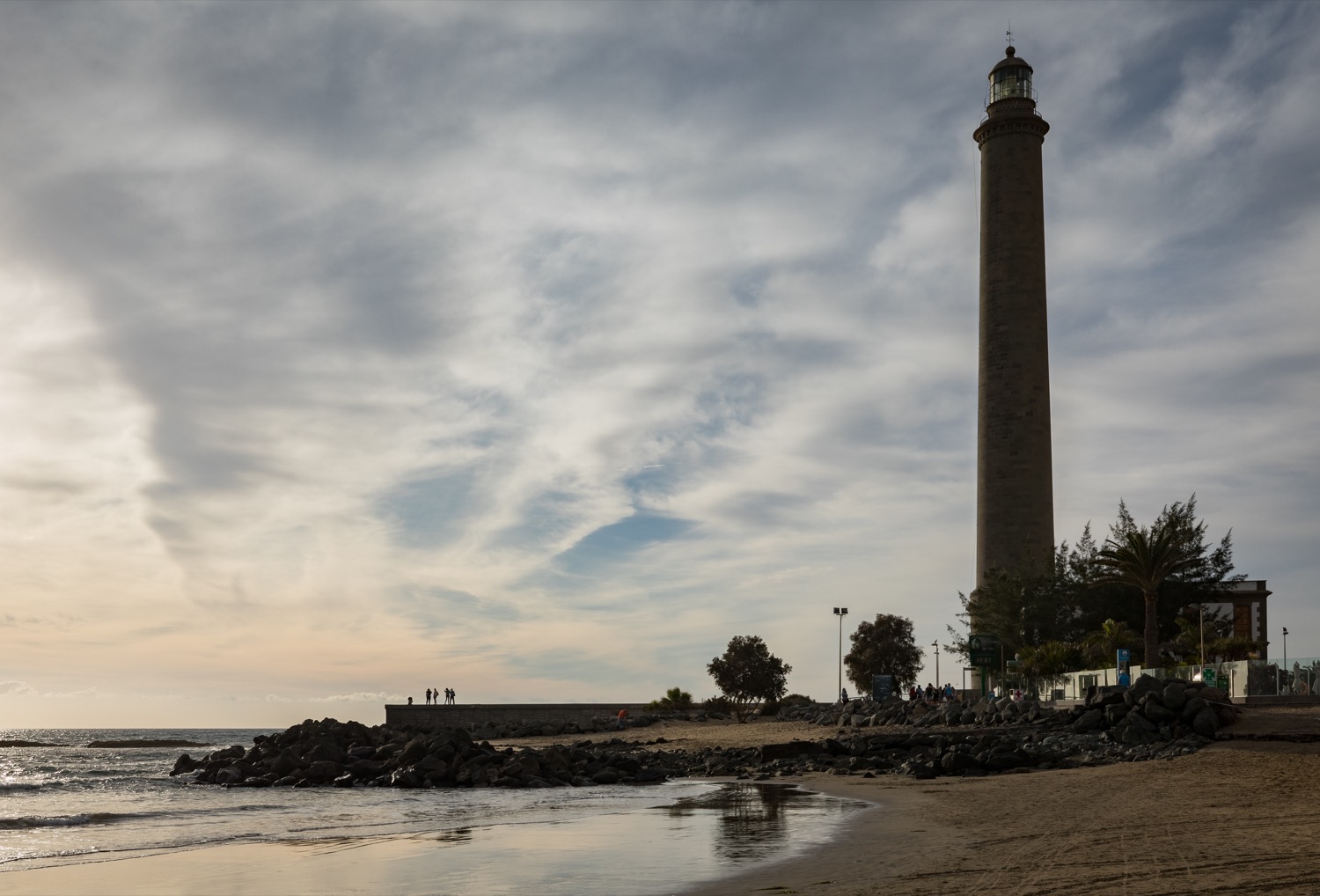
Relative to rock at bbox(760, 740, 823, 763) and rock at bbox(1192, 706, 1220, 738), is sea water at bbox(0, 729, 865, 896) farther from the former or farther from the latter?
rock at bbox(1192, 706, 1220, 738)

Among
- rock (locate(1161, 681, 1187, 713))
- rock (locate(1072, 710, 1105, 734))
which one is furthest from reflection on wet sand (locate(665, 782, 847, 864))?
rock (locate(1161, 681, 1187, 713))

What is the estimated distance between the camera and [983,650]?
171 feet

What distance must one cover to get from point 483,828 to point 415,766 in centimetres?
1455

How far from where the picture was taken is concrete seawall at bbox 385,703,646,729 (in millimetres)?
81188

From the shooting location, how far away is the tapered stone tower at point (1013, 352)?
65.5m

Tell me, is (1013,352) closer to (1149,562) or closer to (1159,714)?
(1149,562)

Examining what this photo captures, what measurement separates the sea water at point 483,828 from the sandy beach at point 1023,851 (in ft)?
2.29

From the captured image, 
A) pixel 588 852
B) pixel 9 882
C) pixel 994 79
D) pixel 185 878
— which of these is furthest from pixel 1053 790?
pixel 994 79

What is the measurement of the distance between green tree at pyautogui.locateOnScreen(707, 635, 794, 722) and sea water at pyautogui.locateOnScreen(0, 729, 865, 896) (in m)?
47.7

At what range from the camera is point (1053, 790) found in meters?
20.6

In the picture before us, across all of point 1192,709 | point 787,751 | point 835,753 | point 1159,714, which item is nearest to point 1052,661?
point 835,753

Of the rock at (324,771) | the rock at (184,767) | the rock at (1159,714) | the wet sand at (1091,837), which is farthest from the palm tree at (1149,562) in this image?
the rock at (184,767)

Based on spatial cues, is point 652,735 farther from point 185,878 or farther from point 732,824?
point 185,878

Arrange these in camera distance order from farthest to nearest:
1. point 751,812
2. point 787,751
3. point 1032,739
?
point 787,751, point 1032,739, point 751,812
